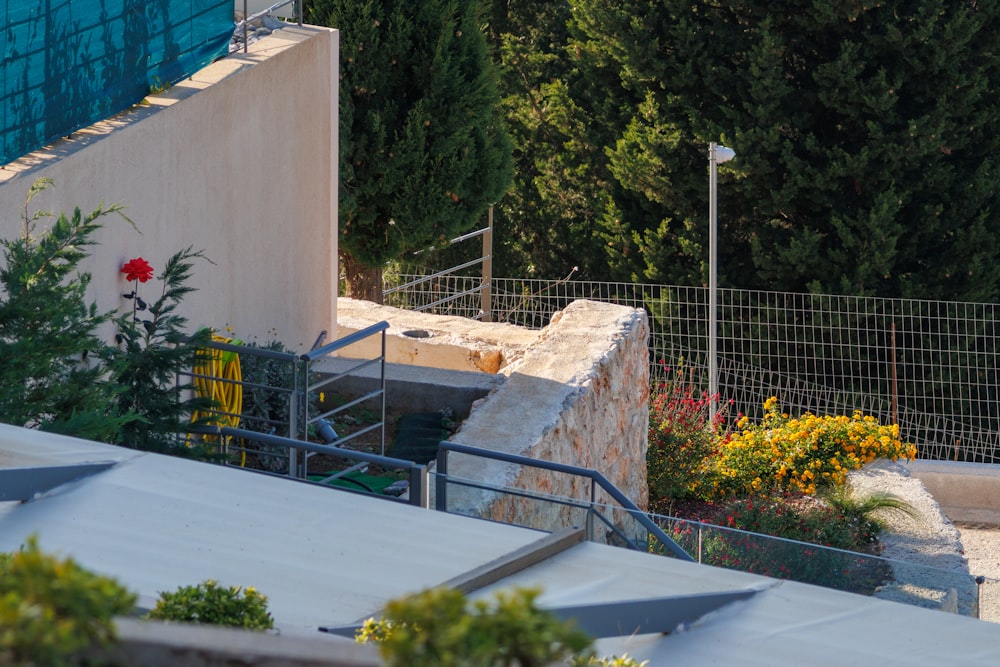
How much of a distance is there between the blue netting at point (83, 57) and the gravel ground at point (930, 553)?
4.48 metres

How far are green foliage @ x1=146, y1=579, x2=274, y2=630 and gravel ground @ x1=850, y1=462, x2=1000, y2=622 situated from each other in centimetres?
248

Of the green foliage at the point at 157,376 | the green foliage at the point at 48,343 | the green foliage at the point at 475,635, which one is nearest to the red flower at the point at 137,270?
the green foliage at the point at 157,376

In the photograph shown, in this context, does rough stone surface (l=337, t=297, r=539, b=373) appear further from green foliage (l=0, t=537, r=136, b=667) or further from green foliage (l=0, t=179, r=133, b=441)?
green foliage (l=0, t=537, r=136, b=667)

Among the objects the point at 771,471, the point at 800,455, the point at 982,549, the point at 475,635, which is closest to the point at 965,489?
the point at 982,549

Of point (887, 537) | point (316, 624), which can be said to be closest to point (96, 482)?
point (316, 624)

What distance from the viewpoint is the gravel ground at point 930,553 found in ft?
14.9

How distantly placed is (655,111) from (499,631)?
696 inches

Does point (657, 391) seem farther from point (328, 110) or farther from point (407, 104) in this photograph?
point (407, 104)

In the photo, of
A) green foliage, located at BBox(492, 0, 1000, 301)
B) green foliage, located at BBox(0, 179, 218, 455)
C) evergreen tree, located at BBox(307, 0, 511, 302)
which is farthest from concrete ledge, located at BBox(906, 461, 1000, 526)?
green foliage, located at BBox(0, 179, 218, 455)

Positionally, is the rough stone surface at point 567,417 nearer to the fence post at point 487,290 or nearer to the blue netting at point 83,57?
the blue netting at point 83,57

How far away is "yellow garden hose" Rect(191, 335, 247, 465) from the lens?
670 cm

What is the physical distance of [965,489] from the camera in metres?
11.3

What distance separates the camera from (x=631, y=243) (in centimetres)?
1886

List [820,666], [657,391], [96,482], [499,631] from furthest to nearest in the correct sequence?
[657,391], [96,482], [820,666], [499,631]
